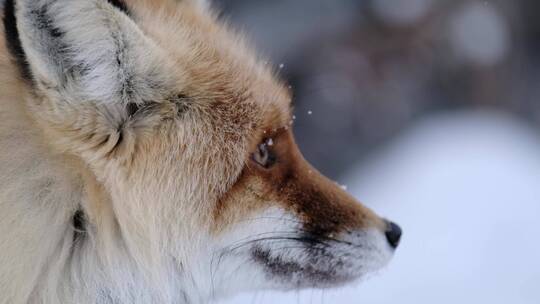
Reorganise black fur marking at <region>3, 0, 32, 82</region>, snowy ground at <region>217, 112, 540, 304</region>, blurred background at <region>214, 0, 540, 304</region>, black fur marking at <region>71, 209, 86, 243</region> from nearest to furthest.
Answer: black fur marking at <region>3, 0, 32, 82</region>, black fur marking at <region>71, 209, 86, 243</region>, snowy ground at <region>217, 112, 540, 304</region>, blurred background at <region>214, 0, 540, 304</region>

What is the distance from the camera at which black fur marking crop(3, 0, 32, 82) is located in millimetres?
2701

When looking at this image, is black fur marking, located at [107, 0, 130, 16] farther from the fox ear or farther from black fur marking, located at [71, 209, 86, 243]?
black fur marking, located at [71, 209, 86, 243]

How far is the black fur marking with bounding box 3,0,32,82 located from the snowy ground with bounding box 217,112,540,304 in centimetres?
172

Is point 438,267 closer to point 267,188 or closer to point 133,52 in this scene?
point 267,188

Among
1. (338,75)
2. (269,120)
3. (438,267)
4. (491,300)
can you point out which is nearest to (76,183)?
(269,120)

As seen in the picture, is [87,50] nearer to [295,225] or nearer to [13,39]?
[13,39]

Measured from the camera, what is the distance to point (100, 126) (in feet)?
9.78

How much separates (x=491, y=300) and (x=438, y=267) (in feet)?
3.05

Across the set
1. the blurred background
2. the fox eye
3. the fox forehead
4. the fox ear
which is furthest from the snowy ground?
the fox ear

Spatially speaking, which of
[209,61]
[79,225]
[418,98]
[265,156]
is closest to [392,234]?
[265,156]

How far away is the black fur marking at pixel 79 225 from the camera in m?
3.02

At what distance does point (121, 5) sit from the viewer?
2.95 m

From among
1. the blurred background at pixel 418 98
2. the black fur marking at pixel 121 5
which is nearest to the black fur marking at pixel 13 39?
the black fur marking at pixel 121 5

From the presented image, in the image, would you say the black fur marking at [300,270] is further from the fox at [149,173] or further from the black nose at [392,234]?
the black nose at [392,234]
